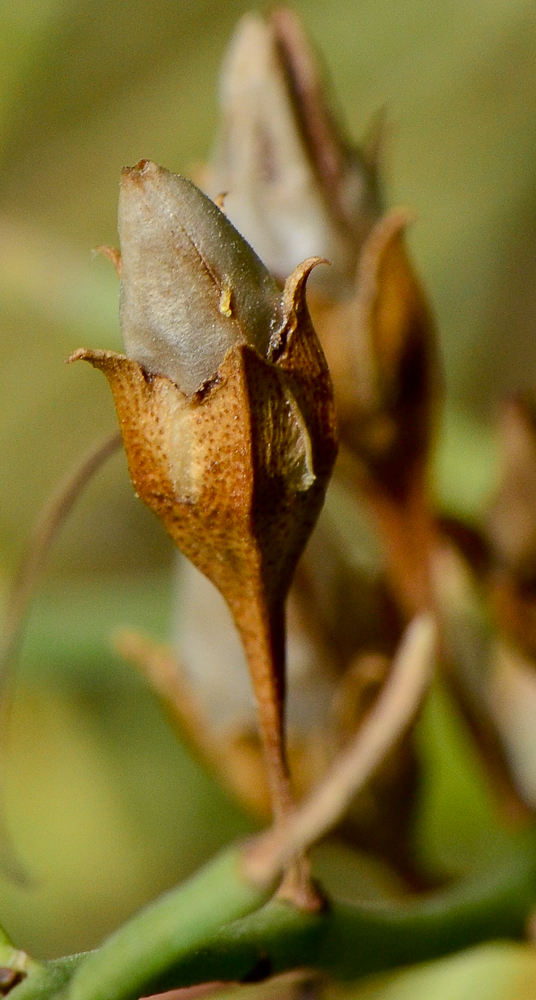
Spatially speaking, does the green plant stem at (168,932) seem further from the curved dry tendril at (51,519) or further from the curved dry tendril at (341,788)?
the curved dry tendril at (51,519)

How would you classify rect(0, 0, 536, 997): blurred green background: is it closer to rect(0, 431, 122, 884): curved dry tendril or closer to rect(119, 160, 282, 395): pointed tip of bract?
rect(0, 431, 122, 884): curved dry tendril

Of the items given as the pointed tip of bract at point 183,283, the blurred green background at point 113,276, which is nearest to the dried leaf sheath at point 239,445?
the pointed tip of bract at point 183,283

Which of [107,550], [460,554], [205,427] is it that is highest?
[205,427]

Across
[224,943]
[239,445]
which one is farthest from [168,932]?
[239,445]

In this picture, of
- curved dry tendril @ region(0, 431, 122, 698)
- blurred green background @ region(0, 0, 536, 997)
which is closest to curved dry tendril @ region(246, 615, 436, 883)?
curved dry tendril @ region(0, 431, 122, 698)

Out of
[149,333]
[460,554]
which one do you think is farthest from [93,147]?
[149,333]

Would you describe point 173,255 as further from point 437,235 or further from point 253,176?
point 437,235

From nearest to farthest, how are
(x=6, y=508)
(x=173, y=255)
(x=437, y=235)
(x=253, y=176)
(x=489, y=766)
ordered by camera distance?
(x=173, y=255)
(x=253, y=176)
(x=489, y=766)
(x=6, y=508)
(x=437, y=235)
